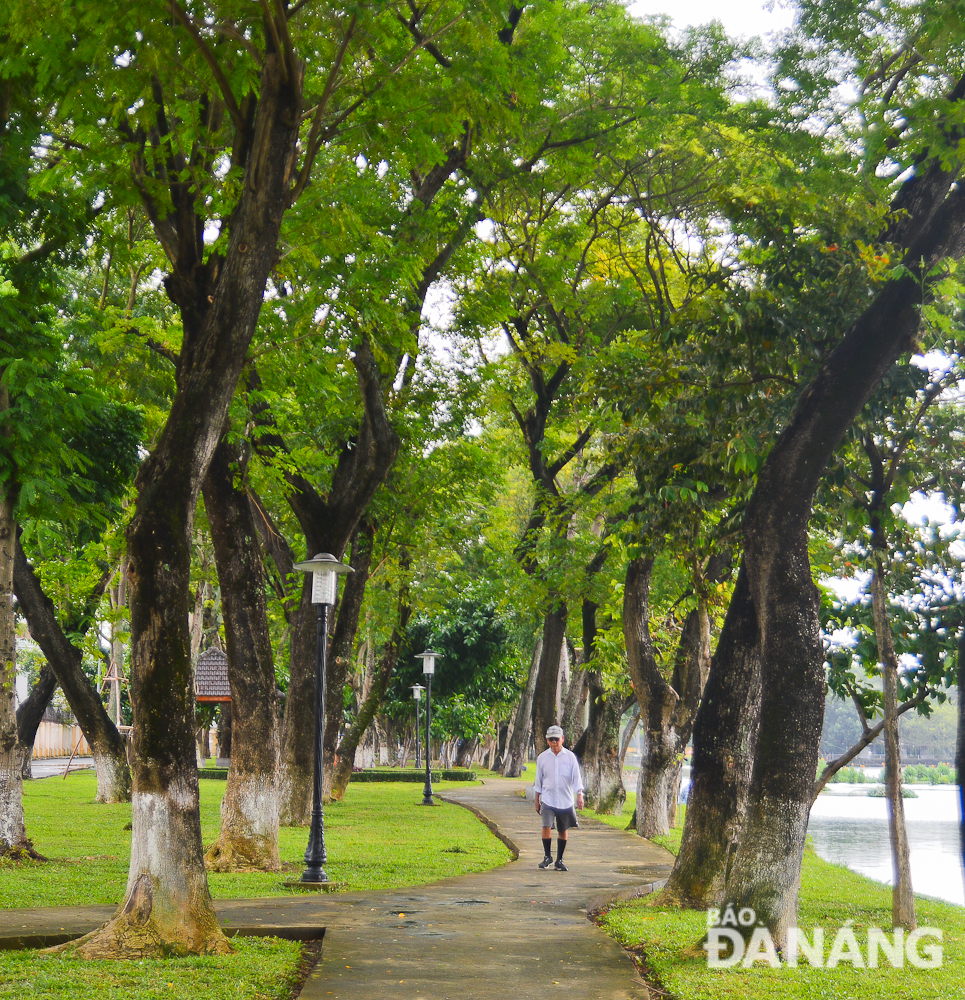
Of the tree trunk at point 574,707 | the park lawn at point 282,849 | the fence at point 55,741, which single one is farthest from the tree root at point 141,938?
the fence at point 55,741

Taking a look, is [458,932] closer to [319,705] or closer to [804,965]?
[804,965]

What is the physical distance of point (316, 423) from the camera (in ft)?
52.6

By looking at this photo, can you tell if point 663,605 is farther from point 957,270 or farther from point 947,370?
point 957,270

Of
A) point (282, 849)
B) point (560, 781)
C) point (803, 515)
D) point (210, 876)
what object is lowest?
point (282, 849)

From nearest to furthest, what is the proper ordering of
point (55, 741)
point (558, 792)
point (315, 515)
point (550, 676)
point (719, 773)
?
point (719, 773) → point (558, 792) → point (315, 515) → point (550, 676) → point (55, 741)

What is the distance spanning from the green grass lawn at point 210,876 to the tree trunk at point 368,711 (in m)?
0.62

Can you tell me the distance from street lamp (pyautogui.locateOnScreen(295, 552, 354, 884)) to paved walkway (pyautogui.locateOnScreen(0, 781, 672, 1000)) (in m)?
0.52

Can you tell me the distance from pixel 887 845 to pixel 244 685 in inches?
729

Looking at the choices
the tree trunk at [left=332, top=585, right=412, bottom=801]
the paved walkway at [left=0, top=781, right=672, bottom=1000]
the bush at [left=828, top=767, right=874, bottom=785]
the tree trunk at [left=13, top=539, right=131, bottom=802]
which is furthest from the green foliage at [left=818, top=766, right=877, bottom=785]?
the paved walkway at [left=0, top=781, right=672, bottom=1000]

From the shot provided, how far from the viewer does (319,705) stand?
1117 cm

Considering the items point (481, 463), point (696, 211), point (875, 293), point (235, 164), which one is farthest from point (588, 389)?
point (481, 463)

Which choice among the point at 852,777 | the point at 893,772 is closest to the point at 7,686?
the point at 893,772

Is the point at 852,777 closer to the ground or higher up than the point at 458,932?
closer to the ground

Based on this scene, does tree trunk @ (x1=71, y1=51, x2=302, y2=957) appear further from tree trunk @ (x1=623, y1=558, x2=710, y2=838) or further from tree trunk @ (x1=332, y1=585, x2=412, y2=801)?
tree trunk @ (x1=332, y1=585, x2=412, y2=801)
